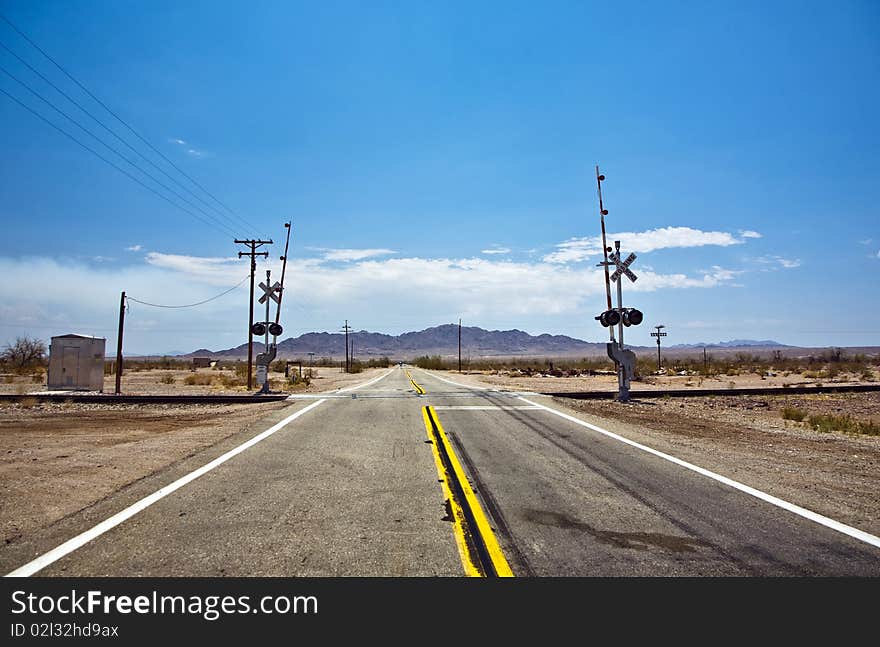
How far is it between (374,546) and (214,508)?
Answer: 2324 mm

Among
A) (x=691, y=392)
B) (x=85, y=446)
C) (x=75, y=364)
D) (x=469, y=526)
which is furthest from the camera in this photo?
(x=75, y=364)

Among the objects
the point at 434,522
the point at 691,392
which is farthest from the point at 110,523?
the point at 691,392

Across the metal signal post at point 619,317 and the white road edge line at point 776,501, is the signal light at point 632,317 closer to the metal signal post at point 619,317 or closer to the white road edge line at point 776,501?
the metal signal post at point 619,317

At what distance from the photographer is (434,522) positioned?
5.98 m

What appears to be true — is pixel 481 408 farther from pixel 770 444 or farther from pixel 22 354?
pixel 22 354

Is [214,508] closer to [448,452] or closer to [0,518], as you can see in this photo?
[0,518]

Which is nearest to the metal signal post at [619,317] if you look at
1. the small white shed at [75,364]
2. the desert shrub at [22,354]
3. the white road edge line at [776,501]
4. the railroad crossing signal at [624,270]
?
the railroad crossing signal at [624,270]

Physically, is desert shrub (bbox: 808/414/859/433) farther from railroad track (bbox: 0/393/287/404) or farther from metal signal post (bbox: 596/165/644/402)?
railroad track (bbox: 0/393/287/404)

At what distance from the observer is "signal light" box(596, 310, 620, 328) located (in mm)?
20619

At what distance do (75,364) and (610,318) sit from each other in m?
25.4

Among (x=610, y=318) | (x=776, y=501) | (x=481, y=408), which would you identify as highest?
(x=610, y=318)

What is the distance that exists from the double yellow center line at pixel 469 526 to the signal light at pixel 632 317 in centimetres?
1234
